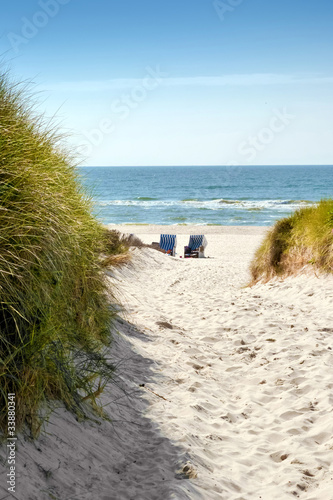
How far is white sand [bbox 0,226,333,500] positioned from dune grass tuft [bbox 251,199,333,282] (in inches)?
41.9

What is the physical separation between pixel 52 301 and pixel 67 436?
34.8 inches

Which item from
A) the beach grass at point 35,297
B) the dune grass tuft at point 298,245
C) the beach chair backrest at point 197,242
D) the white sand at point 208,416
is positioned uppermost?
the beach chair backrest at point 197,242

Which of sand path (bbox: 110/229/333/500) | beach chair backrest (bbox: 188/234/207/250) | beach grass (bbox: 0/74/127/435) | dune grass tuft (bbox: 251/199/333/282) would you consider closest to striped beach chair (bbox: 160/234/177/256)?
beach chair backrest (bbox: 188/234/207/250)

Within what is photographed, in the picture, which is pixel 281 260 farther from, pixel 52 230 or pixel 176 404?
pixel 52 230

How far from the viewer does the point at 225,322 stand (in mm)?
7051

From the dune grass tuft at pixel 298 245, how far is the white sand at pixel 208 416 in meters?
1.06

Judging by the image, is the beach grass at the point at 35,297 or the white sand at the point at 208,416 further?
the white sand at the point at 208,416

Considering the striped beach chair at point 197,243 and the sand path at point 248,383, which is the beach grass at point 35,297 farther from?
the striped beach chair at point 197,243

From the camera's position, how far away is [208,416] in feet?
13.1

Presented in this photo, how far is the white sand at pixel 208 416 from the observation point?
279 centimetres

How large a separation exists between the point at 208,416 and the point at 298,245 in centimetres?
629

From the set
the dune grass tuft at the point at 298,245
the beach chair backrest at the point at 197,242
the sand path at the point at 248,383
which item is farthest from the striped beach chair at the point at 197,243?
the sand path at the point at 248,383

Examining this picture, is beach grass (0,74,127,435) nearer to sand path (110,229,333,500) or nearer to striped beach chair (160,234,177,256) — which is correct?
sand path (110,229,333,500)

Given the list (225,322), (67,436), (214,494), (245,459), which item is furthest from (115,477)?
(225,322)
